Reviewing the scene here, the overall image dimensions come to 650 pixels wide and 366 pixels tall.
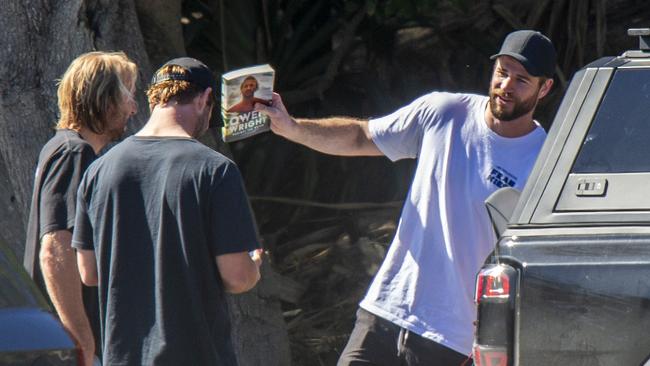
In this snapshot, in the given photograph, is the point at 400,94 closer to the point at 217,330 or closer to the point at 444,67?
the point at 444,67

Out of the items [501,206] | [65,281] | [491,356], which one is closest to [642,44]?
[501,206]

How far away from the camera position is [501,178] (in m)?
4.23

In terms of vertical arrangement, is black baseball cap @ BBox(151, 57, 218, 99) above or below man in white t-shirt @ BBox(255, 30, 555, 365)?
above

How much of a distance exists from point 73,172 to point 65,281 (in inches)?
14.9

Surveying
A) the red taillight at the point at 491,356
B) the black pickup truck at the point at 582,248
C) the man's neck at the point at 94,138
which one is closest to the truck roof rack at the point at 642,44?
the black pickup truck at the point at 582,248

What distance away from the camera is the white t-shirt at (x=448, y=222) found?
13.9 ft

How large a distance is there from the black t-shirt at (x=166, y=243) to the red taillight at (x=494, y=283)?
32.2 inches

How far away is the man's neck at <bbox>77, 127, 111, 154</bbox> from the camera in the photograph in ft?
14.3

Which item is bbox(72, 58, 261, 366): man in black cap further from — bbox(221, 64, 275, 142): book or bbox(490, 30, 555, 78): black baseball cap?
bbox(490, 30, 555, 78): black baseball cap

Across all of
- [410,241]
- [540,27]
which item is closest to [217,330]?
[410,241]

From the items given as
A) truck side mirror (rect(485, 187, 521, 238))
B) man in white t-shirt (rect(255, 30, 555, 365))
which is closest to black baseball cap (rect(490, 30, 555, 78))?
man in white t-shirt (rect(255, 30, 555, 365))

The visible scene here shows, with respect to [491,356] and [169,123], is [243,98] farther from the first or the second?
[491,356]

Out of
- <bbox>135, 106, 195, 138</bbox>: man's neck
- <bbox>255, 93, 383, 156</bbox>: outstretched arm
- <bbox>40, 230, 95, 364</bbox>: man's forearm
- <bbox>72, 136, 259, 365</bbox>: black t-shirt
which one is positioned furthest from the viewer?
<bbox>255, 93, 383, 156</bbox>: outstretched arm

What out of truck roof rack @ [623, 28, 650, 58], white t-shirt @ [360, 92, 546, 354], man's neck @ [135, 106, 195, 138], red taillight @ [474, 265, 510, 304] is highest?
truck roof rack @ [623, 28, 650, 58]
